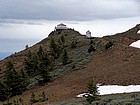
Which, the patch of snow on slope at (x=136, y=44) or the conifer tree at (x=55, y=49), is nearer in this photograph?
the patch of snow on slope at (x=136, y=44)

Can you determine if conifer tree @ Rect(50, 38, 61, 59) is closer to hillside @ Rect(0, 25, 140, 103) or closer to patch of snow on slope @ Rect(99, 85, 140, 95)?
hillside @ Rect(0, 25, 140, 103)

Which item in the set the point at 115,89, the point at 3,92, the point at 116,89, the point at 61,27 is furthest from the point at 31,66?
the point at 61,27

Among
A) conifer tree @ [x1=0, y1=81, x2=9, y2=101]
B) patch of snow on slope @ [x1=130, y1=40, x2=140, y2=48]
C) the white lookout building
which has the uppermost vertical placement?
→ the white lookout building

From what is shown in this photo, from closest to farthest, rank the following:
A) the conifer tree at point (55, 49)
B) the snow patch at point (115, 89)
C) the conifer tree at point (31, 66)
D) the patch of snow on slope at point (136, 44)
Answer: the snow patch at point (115, 89)
the conifer tree at point (31, 66)
the patch of snow on slope at point (136, 44)
the conifer tree at point (55, 49)

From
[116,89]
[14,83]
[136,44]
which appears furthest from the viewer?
[136,44]

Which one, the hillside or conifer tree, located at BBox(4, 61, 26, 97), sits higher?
the hillside

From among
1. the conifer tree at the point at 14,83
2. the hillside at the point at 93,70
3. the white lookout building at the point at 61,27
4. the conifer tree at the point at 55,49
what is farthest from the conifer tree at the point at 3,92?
the white lookout building at the point at 61,27

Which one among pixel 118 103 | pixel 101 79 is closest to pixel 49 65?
pixel 101 79

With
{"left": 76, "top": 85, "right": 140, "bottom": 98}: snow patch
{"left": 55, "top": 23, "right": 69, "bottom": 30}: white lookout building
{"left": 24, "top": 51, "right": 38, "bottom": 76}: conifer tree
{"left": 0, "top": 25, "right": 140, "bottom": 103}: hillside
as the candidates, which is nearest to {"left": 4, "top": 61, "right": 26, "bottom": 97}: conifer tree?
{"left": 0, "top": 25, "right": 140, "bottom": 103}: hillside

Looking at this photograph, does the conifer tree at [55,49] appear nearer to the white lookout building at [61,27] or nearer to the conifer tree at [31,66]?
the conifer tree at [31,66]

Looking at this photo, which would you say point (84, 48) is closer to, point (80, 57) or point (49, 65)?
point (80, 57)

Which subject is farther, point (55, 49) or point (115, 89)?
point (55, 49)

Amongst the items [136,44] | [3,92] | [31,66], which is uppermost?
[136,44]

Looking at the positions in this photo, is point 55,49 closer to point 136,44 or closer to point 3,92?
point 136,44
